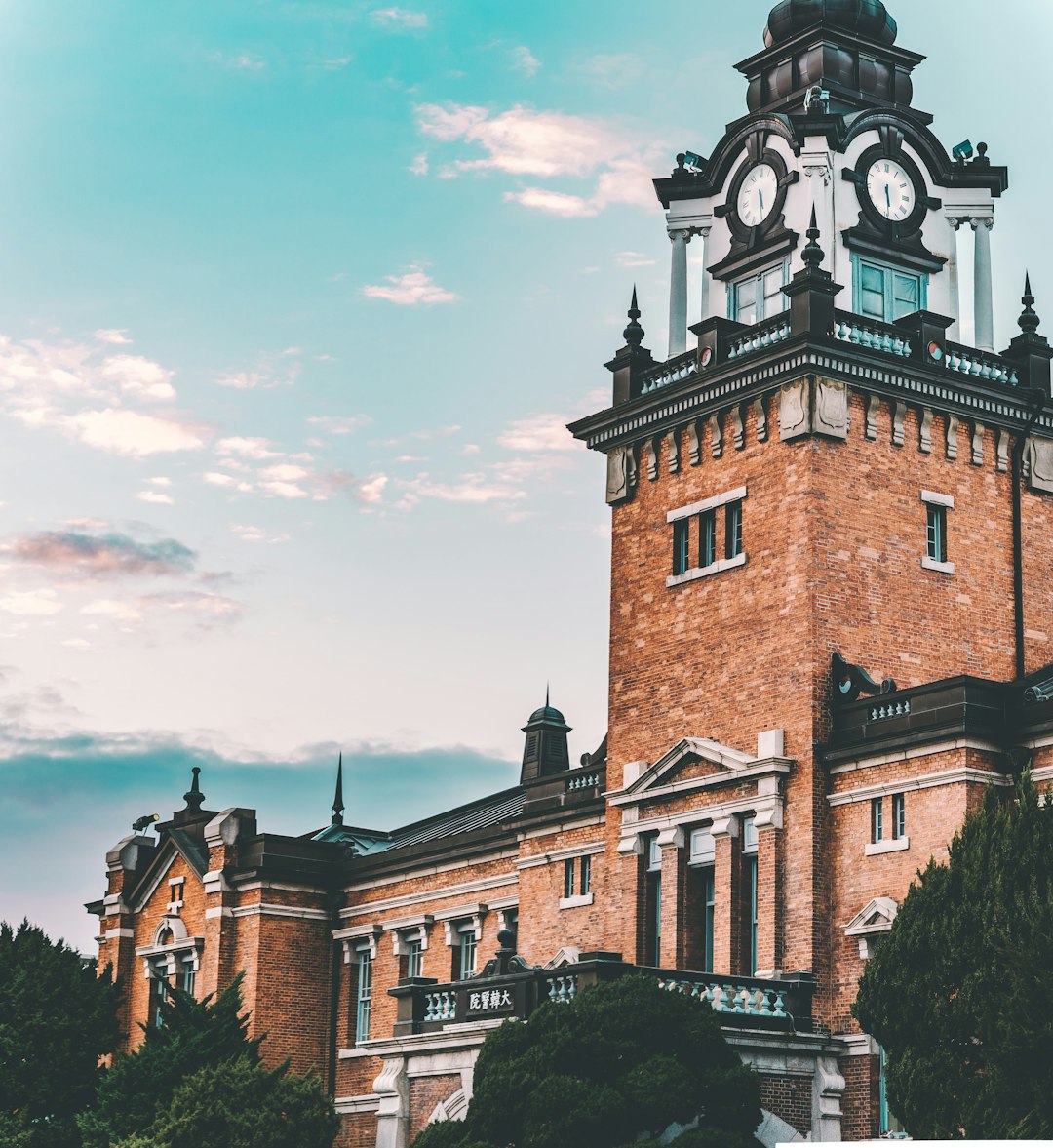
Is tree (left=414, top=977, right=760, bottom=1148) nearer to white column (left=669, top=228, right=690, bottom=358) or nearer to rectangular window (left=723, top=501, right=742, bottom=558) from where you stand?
rectangular window (left=723, top=501, right=742, bottom=558)

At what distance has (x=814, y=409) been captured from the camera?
40406 millimetres

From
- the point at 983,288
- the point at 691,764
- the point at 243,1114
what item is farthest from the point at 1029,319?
the point at 243,1114

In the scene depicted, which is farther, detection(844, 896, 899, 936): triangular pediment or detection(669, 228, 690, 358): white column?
detection(669, 228, 690, 358): white column

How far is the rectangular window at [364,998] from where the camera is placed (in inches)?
2037

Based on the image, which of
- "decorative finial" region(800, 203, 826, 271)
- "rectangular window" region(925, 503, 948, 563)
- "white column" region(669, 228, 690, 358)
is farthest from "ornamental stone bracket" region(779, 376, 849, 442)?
"white column" region(669, 228, 690, 358)

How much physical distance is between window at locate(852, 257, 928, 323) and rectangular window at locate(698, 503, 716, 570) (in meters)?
5.17

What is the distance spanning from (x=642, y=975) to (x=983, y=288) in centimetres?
1745

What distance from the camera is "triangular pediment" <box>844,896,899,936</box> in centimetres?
3644

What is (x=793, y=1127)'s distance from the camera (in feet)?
118

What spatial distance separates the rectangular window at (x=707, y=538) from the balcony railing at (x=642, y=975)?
28.7 ft

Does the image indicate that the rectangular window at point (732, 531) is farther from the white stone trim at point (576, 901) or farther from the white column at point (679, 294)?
the white stone trim at point (576, 901)

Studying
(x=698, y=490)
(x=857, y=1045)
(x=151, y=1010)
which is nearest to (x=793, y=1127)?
(x=857, y=1045)

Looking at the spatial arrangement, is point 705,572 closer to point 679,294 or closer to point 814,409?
point 814,409

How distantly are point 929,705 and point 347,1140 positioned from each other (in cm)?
2009
